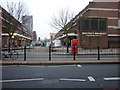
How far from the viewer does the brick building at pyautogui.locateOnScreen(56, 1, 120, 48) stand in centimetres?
4606

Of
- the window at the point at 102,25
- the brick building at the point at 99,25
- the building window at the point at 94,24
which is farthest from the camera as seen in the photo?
the window at the point at 102,25

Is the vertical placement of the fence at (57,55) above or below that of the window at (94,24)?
below

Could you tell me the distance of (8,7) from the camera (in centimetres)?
2823

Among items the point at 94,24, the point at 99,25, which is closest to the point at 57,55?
the point at 94,24

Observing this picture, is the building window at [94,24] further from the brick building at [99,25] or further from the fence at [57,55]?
the fence at [57,55]

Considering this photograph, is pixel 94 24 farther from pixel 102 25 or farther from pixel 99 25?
pixel 102 25

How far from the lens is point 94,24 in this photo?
1822 inches

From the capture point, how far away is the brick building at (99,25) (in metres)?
46.1

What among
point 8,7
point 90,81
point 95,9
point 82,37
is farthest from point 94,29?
point 90,81

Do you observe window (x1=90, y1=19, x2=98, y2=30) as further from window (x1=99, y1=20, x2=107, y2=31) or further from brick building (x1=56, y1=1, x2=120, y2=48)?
window (x1=99, y1=20, x2=107, y2=31)

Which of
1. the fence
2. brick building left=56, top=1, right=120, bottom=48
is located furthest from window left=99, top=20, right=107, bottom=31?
the fence

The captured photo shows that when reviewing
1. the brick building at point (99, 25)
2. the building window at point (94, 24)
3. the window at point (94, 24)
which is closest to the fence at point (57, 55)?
the brick building at point (99, 25)

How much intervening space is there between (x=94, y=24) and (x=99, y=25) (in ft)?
5.04

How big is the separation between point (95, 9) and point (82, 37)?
32.5 feet
